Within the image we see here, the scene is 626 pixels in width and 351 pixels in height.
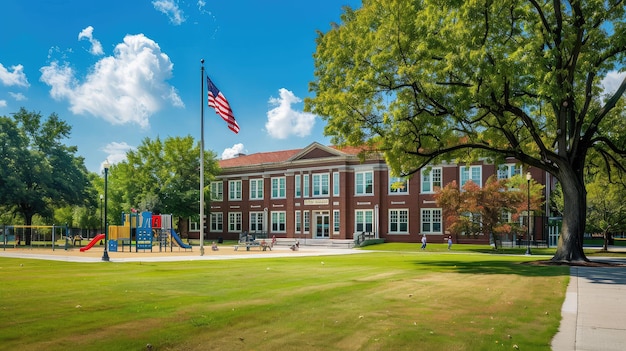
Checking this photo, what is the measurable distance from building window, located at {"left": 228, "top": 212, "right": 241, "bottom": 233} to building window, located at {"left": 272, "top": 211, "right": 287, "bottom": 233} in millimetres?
5857

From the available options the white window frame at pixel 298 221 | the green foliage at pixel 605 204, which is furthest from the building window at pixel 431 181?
the white window frame at pixel 298 221

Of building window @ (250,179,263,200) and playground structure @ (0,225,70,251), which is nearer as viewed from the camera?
playground structure @ (0,225,70,251)

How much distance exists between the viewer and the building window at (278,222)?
60.6 m

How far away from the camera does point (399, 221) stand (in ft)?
Answer: 173

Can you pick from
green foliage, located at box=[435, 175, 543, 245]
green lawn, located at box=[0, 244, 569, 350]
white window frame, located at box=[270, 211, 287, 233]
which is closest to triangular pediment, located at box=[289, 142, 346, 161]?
white window frame, located at box=[270, 211, 287, 233]

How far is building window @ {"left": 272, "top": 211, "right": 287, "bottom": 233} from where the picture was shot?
199 feet

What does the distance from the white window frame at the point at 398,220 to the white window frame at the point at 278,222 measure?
1309 centimetres

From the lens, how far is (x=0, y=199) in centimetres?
4619

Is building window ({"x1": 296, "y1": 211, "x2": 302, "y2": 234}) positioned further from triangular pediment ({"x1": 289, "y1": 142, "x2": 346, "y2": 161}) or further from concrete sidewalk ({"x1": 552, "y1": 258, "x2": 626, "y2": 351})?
concrete sidewalk ({"x1": 552, "y1": 258, "x2": 626, "y2": 351})

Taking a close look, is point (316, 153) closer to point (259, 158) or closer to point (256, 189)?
point (256, 189)

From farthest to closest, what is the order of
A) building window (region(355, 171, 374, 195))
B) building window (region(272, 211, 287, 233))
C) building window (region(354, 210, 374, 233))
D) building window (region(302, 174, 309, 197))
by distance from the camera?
building window (region(272, 211, 287, 233)) < building window (region(302, 174, 309, 197)) < building window (region(355, 171, 374, 195)) < building window (region(354, 210, 374, 233))

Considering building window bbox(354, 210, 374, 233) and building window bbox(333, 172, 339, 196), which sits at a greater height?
building window bbox(333, 172, 339, 196)

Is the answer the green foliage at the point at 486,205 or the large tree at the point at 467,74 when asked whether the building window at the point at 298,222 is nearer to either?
the green foliage at the point at 486,205

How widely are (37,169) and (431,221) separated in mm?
36470
